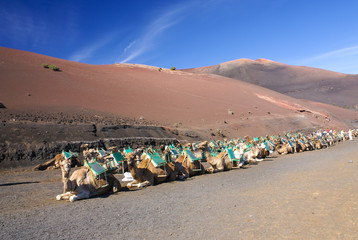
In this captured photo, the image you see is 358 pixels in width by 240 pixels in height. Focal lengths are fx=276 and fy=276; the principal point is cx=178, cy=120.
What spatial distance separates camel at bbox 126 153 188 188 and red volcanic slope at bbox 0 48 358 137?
19315 mm

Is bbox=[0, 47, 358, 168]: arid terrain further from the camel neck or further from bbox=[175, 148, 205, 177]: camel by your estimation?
bbox=[175, 148, 205, 177]: camel

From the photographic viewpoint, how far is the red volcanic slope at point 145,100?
105ft

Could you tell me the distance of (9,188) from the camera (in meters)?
10.6

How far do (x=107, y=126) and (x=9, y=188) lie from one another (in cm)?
1354

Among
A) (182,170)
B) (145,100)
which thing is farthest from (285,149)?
(145,100)

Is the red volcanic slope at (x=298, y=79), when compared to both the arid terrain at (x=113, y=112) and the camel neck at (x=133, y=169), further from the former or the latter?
the camel neck at (x=133, y=169)

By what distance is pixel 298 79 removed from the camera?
425 ft

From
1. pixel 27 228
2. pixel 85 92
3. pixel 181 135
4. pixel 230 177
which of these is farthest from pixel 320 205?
pixel 85 92

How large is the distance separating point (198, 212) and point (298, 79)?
448ft

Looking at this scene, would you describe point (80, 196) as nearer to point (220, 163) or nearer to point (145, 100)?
point (220, 163)

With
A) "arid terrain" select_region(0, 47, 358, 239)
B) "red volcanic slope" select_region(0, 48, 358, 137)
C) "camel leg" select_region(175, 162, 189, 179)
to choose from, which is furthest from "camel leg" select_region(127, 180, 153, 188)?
"red volcanic slope" select_region(0, 48, 358, 137)

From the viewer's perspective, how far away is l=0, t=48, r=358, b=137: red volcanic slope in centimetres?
3206

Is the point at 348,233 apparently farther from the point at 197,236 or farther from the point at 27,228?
the point at 27,228

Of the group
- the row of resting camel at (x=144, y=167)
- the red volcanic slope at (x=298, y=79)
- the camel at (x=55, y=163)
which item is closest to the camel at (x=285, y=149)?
the row of resting camel at (x=144, y=167)
